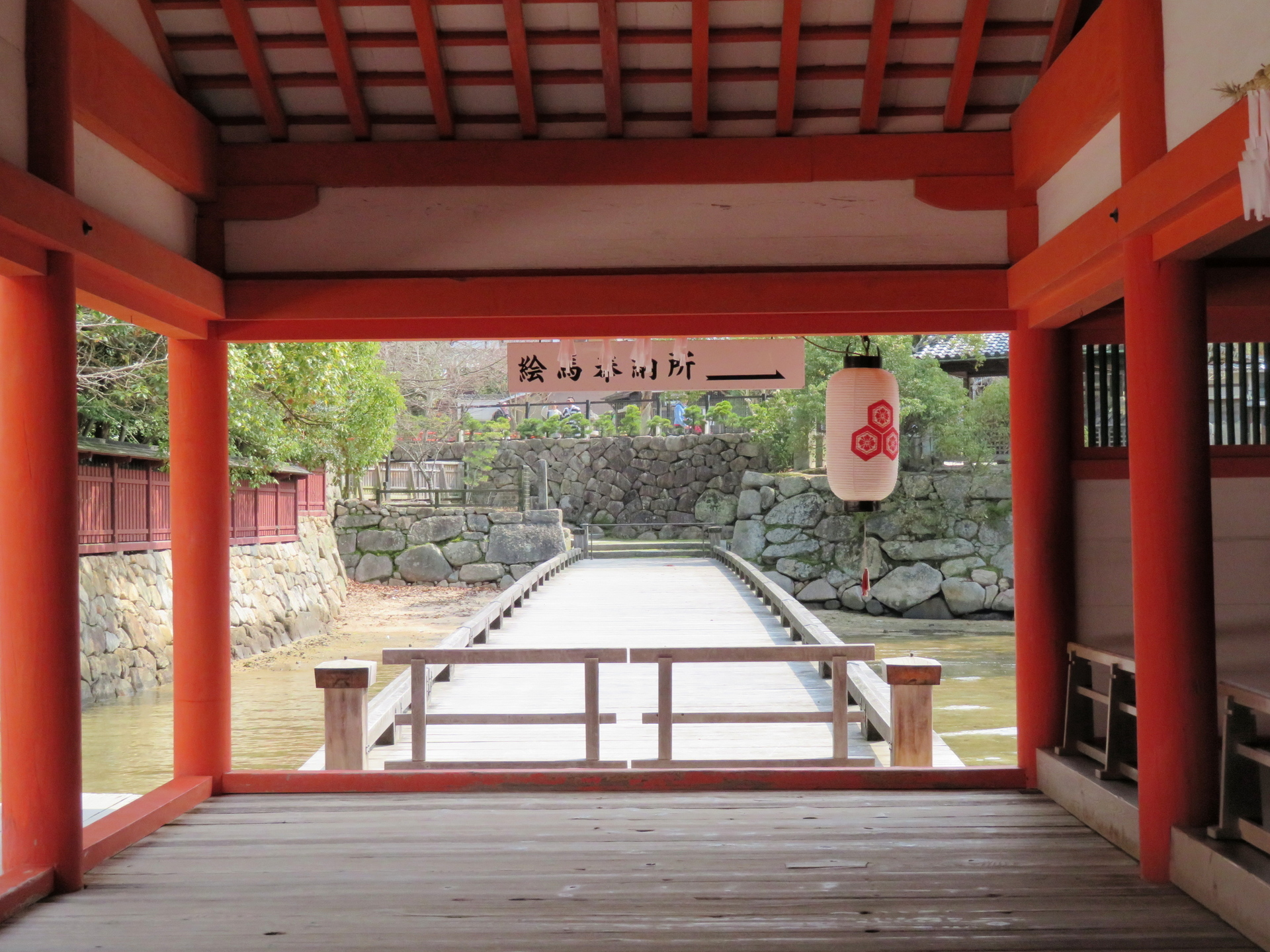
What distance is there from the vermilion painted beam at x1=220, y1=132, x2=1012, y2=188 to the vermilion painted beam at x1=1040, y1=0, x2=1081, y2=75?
456mm

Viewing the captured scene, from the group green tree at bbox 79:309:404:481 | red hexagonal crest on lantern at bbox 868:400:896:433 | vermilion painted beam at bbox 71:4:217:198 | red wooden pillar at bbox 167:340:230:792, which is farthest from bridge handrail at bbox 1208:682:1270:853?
green tree at bbox 79:309:404:481

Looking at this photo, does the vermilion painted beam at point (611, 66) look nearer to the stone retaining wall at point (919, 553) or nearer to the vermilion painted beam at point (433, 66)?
the vermilion painted beam at point (433, 66)

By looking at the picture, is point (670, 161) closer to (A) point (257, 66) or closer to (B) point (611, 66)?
(B) point (611, 66)

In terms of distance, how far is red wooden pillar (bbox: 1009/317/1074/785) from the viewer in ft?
16.8

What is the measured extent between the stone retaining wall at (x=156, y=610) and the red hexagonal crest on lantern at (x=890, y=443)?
283 inches

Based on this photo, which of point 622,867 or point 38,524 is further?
point 622,867

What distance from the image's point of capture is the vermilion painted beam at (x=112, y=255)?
336cm

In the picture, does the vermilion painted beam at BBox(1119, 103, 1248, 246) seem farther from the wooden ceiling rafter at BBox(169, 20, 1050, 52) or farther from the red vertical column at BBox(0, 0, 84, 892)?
the red vertical column at BBox(0, 0, 84, 892)

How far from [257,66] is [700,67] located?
80.5 inches

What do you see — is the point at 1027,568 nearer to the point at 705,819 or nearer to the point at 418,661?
the point at 705,819

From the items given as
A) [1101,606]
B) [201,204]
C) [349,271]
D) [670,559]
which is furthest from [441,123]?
[670,559]

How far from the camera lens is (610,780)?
17.3ft

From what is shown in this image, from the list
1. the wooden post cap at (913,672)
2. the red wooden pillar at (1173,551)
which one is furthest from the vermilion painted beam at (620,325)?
the wooden post cap at (913,672)

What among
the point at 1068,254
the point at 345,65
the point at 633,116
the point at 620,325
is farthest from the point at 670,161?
the point at 1068,254
